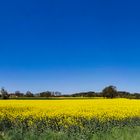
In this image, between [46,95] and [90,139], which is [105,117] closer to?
[90,139]

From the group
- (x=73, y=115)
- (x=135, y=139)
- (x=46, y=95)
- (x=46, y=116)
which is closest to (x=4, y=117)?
(x=46, y=116)

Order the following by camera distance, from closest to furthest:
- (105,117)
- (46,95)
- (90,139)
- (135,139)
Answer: (135,139) < (90,139) < (105,117) < (46,95)

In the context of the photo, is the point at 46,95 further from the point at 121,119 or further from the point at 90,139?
the point at 90,139

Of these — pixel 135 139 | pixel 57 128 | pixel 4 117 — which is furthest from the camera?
pixel 4 117

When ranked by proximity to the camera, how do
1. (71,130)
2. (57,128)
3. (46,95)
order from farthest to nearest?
1. (46,95)
2. (57,128)
3. (71,130)

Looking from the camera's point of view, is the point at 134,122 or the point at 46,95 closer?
the point at 134,122

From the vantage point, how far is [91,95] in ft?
253

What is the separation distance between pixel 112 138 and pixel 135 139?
653 millimetres

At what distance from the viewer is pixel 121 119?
1730cm

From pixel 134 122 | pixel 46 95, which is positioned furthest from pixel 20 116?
pixel 46 95

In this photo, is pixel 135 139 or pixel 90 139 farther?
pixel 90 139

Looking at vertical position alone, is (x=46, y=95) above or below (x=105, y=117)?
above

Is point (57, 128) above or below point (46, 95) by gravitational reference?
below

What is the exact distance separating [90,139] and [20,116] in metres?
5.63
